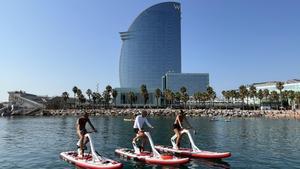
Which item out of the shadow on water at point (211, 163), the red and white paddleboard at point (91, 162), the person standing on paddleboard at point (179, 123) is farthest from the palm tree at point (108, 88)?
the shadow on water at point (211, 163)

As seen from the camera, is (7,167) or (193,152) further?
(193,152)

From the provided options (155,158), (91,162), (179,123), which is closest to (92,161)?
(91,162)

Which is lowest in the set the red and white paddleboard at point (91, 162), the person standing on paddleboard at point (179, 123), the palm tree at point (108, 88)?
the red and white paddleboard at point (91, 162)

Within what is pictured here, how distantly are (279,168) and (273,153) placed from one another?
7.89 metres

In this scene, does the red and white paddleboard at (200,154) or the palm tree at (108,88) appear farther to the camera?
the palm tree at (108,88)

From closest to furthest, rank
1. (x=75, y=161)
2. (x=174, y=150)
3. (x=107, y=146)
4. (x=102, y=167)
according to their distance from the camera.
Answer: (x=102, y=167) < (x=75, y=161) < (x=174, y=150) < (x=107, y=146)

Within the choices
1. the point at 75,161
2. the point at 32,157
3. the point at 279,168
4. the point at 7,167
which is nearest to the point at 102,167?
the point at 75,161

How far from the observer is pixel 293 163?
28.6m

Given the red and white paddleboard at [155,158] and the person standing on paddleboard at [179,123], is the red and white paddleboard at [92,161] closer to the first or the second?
the red and white paddleboard at [155,158]

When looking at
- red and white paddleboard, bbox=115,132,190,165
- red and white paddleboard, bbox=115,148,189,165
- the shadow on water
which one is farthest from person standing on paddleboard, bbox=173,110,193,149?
red and white paddleboard, bbox=115,148,189,165

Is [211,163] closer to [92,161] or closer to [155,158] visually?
[155,158]

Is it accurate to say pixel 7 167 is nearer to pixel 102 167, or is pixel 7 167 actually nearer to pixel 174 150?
pixel 102 167

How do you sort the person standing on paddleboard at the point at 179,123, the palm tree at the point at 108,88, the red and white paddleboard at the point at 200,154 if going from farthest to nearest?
the palm tree at the point at 108,88 < the person standing on paddleboard at the point at 179,123 < the red and white paddleboard at the point at 200,154

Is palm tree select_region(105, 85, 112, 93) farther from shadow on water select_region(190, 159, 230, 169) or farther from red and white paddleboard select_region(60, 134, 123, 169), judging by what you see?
shadow on water select_region(190, 159, 230, 169)
